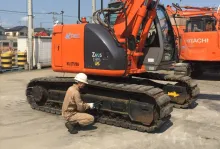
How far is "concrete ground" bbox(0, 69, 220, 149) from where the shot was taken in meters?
6.12

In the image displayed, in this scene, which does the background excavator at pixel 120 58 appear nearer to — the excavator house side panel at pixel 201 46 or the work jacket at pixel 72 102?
the work jacket at pixel 72 102

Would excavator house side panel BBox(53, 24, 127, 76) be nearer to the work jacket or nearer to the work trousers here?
the work jacket

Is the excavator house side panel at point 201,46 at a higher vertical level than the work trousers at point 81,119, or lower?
higher

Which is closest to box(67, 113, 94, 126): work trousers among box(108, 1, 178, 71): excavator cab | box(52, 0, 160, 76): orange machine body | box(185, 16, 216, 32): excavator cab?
box(52, 0, 160, 76): orange machine body

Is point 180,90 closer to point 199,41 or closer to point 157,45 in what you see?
point 157,45

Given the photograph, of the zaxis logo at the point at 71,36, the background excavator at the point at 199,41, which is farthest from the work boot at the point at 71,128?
the background excavator at the point at 199,41

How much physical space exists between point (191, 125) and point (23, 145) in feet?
12.2

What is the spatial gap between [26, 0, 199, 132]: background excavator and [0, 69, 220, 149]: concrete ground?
1.09 ft

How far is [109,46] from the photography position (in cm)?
731

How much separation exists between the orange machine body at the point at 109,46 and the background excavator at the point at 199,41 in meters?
6.52

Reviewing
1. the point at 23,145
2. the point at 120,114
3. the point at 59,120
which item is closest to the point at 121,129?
the point at 120,114

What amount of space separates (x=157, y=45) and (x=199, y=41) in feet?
22.8

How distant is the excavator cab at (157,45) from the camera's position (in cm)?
778

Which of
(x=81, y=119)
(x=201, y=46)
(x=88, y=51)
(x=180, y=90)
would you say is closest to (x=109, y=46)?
(x=88, y=51)
